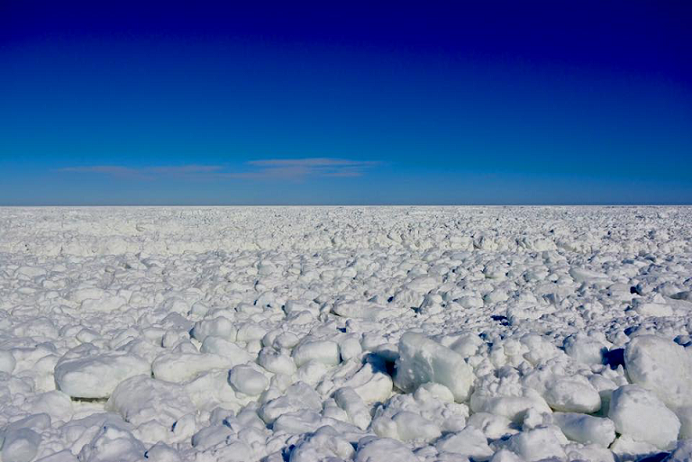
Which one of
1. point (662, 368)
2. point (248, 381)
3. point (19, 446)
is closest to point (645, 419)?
point (662, 368)

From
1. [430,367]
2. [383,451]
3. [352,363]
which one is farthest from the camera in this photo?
[352,363]

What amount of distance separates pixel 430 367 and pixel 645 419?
92 centimetres

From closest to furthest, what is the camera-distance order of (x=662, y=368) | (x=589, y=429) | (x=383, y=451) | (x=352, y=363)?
(x=383, y=451), (x=589, y=429), (x=662, y=368), (x=352, y=363)

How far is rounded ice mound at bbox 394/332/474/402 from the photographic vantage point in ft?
8.02

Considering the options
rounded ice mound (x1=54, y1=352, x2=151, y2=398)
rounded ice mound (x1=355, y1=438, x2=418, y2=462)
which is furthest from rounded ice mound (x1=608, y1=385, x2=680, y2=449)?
rounded ice mound (x1=54, y1=352, x2=151, y2=398)

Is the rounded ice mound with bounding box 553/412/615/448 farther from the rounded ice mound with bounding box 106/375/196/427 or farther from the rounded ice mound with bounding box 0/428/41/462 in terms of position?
the rounded ice mound with bounding box 0/428/41/462

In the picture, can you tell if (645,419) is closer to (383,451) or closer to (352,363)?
(383,451)

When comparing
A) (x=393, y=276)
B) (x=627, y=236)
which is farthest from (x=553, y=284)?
(x=627, y=236)

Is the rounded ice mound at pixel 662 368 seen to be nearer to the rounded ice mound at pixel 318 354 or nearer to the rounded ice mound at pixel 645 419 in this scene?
the rounded ice mound at pixel 645 419

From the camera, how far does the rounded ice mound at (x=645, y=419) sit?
2.04 meters

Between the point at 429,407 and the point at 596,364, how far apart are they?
3.10 feet

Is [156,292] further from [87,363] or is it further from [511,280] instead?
[511,280]

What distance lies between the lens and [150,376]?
271 centimetres

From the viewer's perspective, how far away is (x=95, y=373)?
8.30ft
